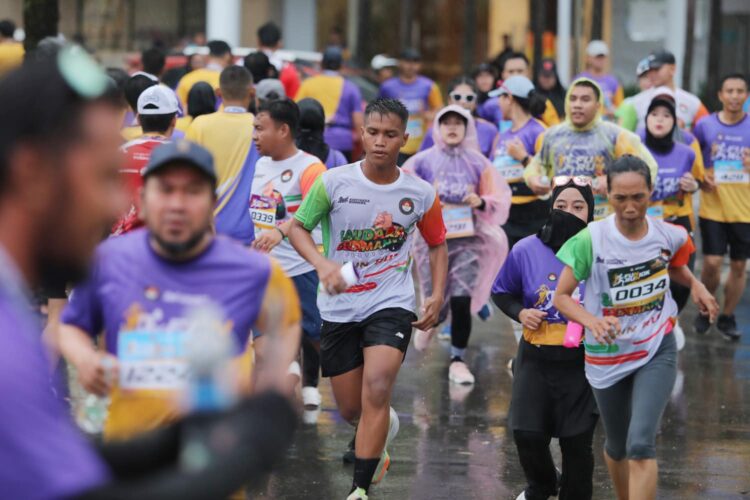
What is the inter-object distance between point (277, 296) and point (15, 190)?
2.01 meters

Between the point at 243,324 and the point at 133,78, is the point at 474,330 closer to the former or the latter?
the point at 133,78

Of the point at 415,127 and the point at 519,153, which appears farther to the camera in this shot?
the point at 415,127

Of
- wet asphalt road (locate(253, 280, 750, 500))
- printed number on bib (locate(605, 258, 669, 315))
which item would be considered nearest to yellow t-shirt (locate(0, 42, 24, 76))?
wet asphalt road (locate(253, 280, 750, 500))

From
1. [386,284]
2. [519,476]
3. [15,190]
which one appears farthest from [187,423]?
[519,476]

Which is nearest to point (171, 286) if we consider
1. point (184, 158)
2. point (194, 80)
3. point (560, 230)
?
point (184, 158)

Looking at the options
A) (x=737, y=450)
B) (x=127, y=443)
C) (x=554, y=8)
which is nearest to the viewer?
(x=127, y=443)

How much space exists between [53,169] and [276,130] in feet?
20.6

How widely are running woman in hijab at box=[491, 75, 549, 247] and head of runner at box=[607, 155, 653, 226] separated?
4.97 meters

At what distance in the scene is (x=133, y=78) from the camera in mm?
9391

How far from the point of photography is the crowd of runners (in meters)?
2.13

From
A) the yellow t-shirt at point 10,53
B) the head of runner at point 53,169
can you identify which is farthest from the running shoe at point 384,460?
the yellow t-shirt at point 10,53

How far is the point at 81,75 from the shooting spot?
2.21 m

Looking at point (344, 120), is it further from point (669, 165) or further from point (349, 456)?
point (349, 456)

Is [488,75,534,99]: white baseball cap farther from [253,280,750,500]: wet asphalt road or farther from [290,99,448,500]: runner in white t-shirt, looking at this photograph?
[290,99,448,500]: runner in white t-shirt
